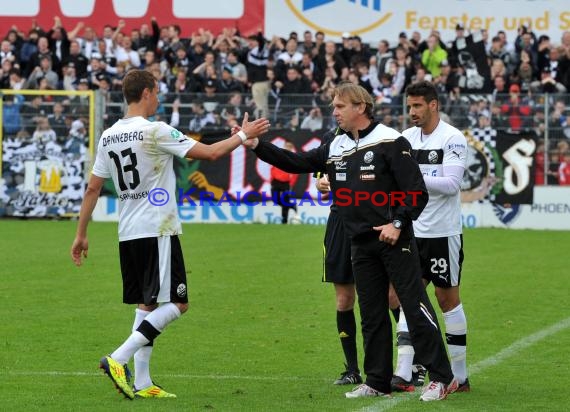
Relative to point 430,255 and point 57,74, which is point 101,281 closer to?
point 430,255

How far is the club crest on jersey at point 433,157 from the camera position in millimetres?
8742

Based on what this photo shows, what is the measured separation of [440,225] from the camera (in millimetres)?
8727

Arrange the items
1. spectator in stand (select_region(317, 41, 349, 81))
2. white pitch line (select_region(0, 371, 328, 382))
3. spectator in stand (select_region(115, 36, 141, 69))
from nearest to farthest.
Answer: white pitch line (select_region(0, 371, 328, 382))
spectator in stand (select_region(317, 41, 349, 81))
spectator in stand (select_region(115, 36, 141, 69))

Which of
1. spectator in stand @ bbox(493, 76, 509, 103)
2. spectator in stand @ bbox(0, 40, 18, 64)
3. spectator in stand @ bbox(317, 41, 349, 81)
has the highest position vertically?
spectator in stand @ bbox(0, 40, 18, 64)

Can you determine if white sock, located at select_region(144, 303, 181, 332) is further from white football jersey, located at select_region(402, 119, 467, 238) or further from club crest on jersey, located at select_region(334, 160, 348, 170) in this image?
white football jersey, located at select_region(402, 119, 467, 238)

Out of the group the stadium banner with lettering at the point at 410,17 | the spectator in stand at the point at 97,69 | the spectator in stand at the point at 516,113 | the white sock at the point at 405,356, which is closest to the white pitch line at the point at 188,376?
the white sock at the point at 405,356

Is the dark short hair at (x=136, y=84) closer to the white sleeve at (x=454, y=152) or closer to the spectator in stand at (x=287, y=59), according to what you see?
the white sleeve at (x=454, y=152)

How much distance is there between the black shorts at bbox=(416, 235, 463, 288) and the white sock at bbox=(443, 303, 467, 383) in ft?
0.80

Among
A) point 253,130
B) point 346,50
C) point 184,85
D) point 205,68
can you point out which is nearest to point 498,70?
point 346,50

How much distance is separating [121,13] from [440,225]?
25.2 metres

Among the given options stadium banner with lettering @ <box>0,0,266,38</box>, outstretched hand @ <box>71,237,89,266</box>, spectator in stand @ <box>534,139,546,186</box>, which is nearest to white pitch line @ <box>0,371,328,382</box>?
outstretched hand @ <box>71,237,89,266</box>

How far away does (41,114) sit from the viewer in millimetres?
25984

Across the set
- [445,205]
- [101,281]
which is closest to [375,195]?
[445,205]

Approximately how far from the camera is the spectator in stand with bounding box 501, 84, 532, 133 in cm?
2461
